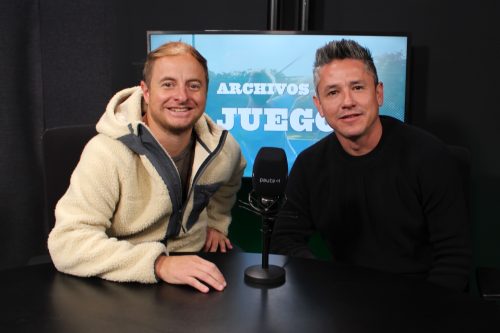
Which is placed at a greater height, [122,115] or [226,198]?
[122,115]

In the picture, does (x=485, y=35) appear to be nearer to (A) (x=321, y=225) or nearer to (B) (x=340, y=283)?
(A) (x=321, y=225)

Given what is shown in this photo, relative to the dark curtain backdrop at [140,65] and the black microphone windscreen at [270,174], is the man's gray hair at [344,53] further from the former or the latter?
the dark curtain backdrop at [140,65]

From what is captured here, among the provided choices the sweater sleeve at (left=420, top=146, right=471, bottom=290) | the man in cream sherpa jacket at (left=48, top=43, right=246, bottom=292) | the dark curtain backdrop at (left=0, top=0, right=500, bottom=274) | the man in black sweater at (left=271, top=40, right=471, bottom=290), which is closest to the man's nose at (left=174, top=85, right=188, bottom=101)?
the man in cream sherpa jacket at (left=48, top=43, right=246, bottom=292)

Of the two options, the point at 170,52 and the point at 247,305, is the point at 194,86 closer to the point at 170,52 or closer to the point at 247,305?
the point at 170,52

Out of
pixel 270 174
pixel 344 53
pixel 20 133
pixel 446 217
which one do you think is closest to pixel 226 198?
pixel 344 53

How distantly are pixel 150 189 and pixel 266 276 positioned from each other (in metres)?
0.59

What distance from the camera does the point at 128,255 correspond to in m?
1.40

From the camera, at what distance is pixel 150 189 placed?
1.77 metres

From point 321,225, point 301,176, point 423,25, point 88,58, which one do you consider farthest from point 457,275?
point 88,58

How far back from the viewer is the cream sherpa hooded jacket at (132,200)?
141cm

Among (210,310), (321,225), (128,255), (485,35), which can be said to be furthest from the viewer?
(485,35)

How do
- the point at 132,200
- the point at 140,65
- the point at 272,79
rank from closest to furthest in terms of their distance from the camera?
1. the point at 132,200
2. the point at 272,79
3. the point at 140,65

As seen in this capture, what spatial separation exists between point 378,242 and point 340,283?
623 millimetres

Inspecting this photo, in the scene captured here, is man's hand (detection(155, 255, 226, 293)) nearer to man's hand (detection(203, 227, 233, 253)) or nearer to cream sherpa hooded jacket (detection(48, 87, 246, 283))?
cream sherpa hooded jacket (detection(48, 87, 246, 283))
